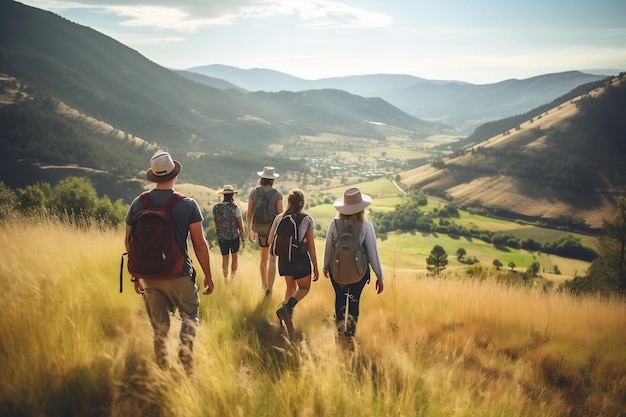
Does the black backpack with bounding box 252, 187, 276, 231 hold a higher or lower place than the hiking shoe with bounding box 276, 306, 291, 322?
higher

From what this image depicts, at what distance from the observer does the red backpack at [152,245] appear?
354 centimetres

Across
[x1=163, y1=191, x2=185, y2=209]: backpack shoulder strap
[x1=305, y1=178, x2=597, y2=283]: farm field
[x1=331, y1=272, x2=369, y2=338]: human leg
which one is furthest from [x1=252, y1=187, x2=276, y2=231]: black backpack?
[x1=305, y1=178, x2=597, y2=283]: farm field

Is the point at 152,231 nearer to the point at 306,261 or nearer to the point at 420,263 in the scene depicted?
the point at 306,261

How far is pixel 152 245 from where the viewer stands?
3.54 meters

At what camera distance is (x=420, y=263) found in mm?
77750

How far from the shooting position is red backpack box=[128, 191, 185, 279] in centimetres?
354

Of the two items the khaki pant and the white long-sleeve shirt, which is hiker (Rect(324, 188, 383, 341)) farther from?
the khaki pant

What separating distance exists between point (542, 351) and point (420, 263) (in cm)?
7607

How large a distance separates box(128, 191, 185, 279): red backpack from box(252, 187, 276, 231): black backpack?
140 inches

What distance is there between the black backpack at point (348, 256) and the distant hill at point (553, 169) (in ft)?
447

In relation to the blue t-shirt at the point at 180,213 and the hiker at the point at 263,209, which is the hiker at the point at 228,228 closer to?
the hiker at the point at 263,209

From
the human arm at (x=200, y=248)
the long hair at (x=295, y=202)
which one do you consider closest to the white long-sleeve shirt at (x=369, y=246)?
the long hair at (x=295, y=202)

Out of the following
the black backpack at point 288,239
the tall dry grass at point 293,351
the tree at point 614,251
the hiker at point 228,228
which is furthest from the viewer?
the tree at point 614,251

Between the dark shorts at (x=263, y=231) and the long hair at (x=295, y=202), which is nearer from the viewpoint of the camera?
the long hair at (x=295, y=202)
